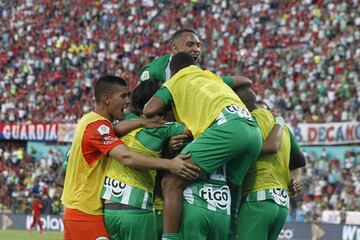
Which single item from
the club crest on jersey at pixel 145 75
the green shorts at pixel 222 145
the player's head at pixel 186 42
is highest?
the player's head at pixel 186 42

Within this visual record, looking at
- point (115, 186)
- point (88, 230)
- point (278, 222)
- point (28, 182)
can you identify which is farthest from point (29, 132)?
point (115, 186)

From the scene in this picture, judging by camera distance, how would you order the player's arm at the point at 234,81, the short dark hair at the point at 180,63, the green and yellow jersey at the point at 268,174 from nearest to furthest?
the short dark hair at the point at 180,63, the green and yellow jersey at the point at 268,174, the player's arm at the point at 234,81

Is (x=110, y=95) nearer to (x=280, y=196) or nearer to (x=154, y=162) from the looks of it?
(x=154, y=162)

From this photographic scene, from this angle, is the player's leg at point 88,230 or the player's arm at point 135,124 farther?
the player's leg at point 88,230

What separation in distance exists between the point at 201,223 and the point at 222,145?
0.67 m

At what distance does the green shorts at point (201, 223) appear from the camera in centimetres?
771

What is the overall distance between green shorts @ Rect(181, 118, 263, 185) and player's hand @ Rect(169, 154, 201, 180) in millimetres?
49

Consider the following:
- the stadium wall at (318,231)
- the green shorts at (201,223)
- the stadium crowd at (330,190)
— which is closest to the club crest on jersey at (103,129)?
the green shorts at (201,223)

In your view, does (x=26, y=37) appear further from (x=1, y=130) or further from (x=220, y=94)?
(x=220, y=94)

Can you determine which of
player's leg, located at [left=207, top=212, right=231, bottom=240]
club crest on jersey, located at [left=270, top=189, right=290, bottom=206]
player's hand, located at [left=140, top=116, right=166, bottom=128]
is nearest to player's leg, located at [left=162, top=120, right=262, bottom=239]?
player's leg, located at [left=207, top=212, right=231, bottom=240]

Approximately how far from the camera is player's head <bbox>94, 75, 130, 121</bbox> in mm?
8430

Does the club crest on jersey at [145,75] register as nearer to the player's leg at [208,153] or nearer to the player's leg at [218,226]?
the player's leg at [208,153]

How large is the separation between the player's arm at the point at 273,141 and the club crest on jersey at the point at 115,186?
132cm

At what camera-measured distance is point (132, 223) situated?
8.00 metres
